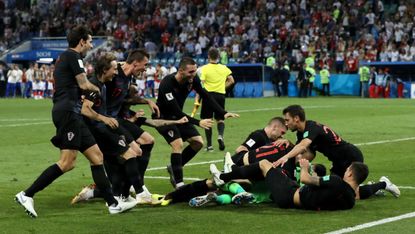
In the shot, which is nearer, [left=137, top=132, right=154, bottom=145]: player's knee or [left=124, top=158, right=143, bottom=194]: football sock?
[left=124, top=158, right=143, bottom=194]: football sock

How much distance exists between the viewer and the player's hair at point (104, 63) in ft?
38.3

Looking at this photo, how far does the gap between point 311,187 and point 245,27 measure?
43.7 meters

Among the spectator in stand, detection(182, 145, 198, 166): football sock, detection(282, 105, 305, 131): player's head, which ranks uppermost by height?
detection(282, 105, 305, 131): player's head

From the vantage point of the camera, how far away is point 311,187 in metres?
11.0

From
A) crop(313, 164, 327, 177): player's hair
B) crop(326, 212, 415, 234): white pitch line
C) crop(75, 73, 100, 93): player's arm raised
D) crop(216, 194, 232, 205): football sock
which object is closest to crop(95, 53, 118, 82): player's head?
crop(75, 73, 100, 93): player's arm raised

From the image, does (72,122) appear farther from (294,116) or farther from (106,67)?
(294,116)

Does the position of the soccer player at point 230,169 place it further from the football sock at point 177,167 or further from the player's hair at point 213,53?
the player's hair at point 213,53

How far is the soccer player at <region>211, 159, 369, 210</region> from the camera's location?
10.9 m

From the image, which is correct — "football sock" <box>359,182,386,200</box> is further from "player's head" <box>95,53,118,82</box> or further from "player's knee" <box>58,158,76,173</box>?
"player's knee" <box>58,158,76,173</box>

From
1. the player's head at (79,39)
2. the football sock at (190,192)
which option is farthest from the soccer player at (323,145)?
the player's head at (79,39)

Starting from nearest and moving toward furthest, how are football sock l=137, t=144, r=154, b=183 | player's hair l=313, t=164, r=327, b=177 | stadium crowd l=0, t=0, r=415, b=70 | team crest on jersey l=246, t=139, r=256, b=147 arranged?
1. player's hair l=313, t=164, r=327, b=177
2. football sock l=137, t=144, r=154, b=183
3. team crest on jersey l=246, t=139, r=256, b=147
4. stadium crowd l=0, t=0, r=415, b=70

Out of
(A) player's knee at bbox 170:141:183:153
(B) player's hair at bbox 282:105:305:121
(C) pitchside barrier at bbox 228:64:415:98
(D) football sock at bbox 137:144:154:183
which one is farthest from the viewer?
(C) pitchside barrier at bbox 228:64:415:98

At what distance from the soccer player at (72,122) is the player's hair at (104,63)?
21.8 inches

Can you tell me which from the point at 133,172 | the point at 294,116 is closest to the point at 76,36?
the point at 133,172
